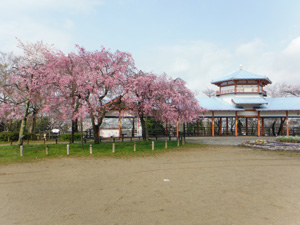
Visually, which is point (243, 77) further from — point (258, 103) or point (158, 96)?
point (158, 96)

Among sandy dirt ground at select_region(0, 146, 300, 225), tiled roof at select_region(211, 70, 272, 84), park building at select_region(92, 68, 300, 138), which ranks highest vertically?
tiled roof at select_region(211, 70, 272, 84)

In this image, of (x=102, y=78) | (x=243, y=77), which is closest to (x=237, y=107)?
(x=243, y=77)

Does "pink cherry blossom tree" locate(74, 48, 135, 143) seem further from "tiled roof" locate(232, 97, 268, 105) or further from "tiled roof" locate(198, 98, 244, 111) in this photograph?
"tiled roof" locate(232, 97, 268, 105)

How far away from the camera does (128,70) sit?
1697 centimetres

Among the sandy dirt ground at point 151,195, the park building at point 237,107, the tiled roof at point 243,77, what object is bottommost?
the sandy dirt ground at point 151,195

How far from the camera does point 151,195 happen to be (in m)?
5.68

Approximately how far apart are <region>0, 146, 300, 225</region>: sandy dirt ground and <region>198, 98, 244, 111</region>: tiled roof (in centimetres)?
1874

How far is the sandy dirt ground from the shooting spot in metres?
4.32

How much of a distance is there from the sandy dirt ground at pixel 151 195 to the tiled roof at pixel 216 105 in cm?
1874

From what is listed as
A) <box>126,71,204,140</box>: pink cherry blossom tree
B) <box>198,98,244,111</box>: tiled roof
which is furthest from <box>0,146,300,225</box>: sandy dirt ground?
<box>198,98,244,111</box>: tiled roof

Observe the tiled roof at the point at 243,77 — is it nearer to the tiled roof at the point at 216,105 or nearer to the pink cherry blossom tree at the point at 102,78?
the tiled roof at the point at 216,105

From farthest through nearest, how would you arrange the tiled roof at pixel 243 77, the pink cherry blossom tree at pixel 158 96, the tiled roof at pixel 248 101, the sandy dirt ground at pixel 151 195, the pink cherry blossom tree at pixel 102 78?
the tiled roof at pixel 243 77 → the tiled roof at pixel 248 101 → the pink cherry blossom tree at pixel 158 96 → the pink cherry blossom tree at pixel 102 78 → the sandy dirt ground at pixel 151 195

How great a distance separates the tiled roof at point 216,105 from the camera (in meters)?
27.7

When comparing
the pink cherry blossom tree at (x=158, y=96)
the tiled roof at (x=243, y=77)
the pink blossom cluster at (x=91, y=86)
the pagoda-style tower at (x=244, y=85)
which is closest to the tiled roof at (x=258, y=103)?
the pagoda-style tower at (x=244, y=85)
